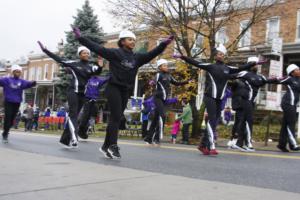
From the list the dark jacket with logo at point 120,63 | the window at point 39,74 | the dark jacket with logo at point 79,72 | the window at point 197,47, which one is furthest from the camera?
the window at point 39,74

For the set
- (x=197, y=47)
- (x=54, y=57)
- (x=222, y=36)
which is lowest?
(x=54, y=57)

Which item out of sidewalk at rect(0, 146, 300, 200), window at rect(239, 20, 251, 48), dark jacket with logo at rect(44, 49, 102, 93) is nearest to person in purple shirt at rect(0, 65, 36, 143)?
dark jacket with logo at rect(44, 49, 102, 93)

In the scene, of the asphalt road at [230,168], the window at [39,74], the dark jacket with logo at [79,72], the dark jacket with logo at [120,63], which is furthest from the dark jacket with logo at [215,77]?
the window at [39,74]

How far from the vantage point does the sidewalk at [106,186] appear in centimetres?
420

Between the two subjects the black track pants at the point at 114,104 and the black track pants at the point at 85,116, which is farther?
the black track pants at the point at 85,116

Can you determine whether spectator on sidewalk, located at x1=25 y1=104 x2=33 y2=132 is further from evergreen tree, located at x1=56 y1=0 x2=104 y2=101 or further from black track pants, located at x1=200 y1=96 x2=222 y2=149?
black track pants, located at x1=200 y1=96 x2=222 y2=149

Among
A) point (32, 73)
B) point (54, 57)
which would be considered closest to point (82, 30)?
point (32, 73)

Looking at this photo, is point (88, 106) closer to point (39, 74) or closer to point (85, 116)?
point (85, 116)

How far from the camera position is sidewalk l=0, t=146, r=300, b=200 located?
13.8 feet

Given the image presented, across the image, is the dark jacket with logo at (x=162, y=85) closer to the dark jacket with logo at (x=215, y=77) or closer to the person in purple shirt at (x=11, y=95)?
the dark jacket with logo at (x=215, y=77)

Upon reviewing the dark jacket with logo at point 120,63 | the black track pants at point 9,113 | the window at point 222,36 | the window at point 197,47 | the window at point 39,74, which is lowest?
the black track pants at point 9,113

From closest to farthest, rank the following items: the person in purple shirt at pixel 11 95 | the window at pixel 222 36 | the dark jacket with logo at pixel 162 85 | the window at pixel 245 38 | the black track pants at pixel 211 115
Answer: the black track pants at pixel 211 115 → the person in purple shirt at pixel 11 95 → the dark jacket with logo at pixel 162 85 → the window at pixel 222 36 → the window at pixel 245 38

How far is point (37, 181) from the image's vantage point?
492 cm

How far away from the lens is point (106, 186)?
15.3 ft
